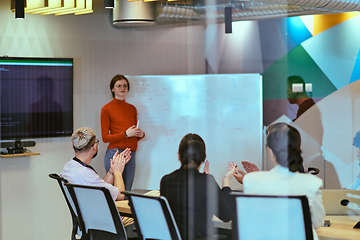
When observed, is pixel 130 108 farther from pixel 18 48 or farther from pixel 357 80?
pixel 357 80

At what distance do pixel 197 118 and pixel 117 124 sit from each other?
1.42 m

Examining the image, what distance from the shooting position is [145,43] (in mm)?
4148

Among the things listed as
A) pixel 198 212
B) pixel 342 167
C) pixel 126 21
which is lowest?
pixel 198 212

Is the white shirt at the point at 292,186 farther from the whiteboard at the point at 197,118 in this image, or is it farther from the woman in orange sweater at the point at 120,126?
the woman in orange sweater at the point at 120,126

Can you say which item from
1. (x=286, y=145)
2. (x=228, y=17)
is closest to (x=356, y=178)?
(x=286, y=145)

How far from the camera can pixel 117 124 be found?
400cm

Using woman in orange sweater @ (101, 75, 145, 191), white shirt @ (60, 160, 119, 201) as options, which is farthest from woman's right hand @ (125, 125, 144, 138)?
white shirt @ (60, 160, 119, 201)

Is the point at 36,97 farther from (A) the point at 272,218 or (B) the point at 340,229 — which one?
(B) the point at 340,229

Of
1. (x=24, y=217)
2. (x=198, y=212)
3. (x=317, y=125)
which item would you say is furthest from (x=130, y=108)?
(x=317, y=125)

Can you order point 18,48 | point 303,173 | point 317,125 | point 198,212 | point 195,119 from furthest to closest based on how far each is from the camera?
1. point 18,48
2. point 195,119
3. point 198,212
4. point 317,125
5. point 303,173

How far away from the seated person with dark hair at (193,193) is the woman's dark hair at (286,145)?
444mm

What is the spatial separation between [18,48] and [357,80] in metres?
3.03

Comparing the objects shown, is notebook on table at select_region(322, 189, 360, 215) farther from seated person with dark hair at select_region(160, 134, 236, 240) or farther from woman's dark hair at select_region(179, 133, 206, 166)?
woman's dark hair at select_region(179, 133, 206, 166)

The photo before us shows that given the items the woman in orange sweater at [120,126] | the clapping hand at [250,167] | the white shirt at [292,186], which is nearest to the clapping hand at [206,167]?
the clapping hand at [250,167]
